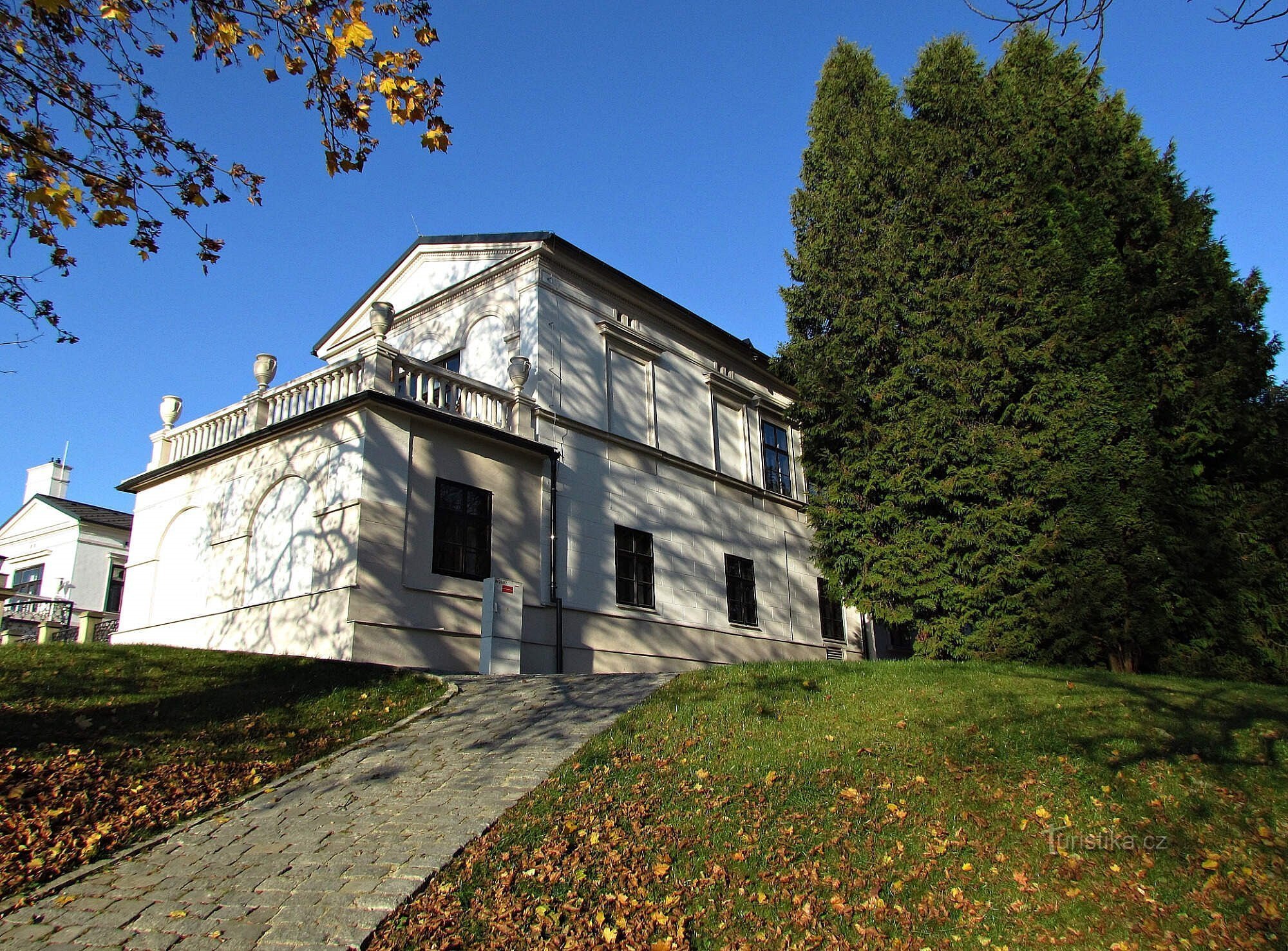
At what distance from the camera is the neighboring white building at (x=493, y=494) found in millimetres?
15914

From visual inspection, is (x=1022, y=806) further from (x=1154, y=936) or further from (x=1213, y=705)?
(x=1213, y=705)

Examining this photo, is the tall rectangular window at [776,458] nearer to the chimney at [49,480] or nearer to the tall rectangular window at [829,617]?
the tall rectangular window at [829,617]

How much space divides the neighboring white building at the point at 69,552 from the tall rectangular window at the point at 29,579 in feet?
0.07

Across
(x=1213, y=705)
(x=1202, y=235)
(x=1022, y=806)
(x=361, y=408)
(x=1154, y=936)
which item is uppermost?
(x=1202, y=235)

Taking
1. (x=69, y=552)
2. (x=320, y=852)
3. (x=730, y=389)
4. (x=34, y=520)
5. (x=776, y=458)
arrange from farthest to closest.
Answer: (x=34, y=520) → (x=69, y=552) → (x=776, y=458) → (x=730, y=389) → (x=320, y=852)

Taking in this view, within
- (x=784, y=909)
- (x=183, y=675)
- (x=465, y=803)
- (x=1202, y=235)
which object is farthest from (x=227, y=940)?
(x=1202, y=235)

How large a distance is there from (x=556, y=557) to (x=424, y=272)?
9.27 meters

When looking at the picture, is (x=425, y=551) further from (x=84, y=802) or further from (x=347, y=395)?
(x=84, y=802)

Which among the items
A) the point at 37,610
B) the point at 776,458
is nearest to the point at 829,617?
the point at 776,458

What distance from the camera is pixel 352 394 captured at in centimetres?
1606

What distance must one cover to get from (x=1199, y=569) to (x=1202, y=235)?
21.3 ft

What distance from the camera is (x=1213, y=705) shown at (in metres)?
11.1

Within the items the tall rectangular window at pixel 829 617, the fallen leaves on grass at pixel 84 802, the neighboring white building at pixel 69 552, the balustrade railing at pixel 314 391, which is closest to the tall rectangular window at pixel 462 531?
the balustrade railing at pixel 314 391

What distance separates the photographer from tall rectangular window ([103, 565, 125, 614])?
99.8 ft
